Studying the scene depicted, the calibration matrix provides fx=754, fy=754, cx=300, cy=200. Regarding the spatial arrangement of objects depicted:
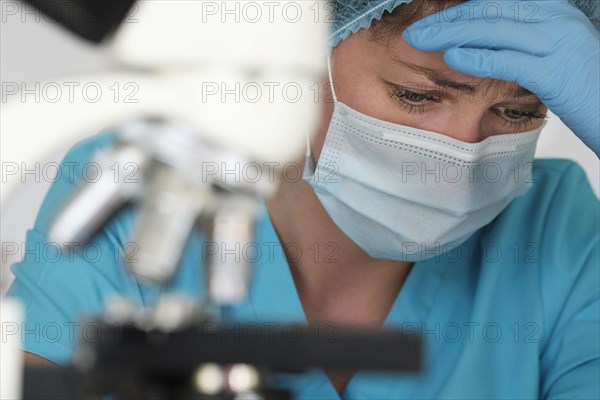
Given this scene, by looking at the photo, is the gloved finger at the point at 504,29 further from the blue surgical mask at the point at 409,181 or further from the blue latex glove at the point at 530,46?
the blue surgical mask at the point at 409,181

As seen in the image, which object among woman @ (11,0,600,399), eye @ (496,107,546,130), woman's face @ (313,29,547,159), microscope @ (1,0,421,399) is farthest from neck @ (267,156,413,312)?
microscope @ (1,0,421,399)

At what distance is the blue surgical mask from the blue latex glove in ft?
0.35

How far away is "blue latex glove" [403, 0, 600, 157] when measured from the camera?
101 cm

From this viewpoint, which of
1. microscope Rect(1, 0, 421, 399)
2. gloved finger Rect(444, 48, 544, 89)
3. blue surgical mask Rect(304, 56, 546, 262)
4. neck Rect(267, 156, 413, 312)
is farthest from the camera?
neck Rect(267, 156, 413, 312)

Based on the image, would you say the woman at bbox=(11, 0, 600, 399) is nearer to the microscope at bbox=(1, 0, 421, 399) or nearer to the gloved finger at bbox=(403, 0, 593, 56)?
the gloved finger at bbox=(403, 0, 593, 56)

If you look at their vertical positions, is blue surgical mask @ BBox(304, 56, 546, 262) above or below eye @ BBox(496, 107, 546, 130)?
below

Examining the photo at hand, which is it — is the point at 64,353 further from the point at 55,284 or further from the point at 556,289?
the point at 556,289

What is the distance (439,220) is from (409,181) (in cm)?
8

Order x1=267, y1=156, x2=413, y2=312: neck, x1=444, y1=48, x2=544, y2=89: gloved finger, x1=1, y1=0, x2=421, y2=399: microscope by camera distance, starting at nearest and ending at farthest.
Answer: x1=1, y1=0, x2=421, y2=399: microscope < x1=444, y1=48, x2=544, y2=89: gloved finger < x1=267, y1=156, x2=413, y2=312: neck

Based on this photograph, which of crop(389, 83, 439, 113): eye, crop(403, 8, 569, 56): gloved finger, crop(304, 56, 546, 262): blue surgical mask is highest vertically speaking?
crop(403, 8, 569, 56): gloved finger

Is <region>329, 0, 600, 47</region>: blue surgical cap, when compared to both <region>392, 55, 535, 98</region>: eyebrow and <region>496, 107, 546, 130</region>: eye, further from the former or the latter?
<region>496, 107, 546, 130</region>: eye

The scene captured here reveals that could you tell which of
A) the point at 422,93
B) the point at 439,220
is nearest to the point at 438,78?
the point at 422,93

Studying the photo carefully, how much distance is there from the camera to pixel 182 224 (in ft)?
1.66

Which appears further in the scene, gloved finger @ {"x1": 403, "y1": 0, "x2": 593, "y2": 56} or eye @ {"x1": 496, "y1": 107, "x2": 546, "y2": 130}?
eye @ {"x1": 496, "y1": 107, "x2": 546, "y2": 130}
